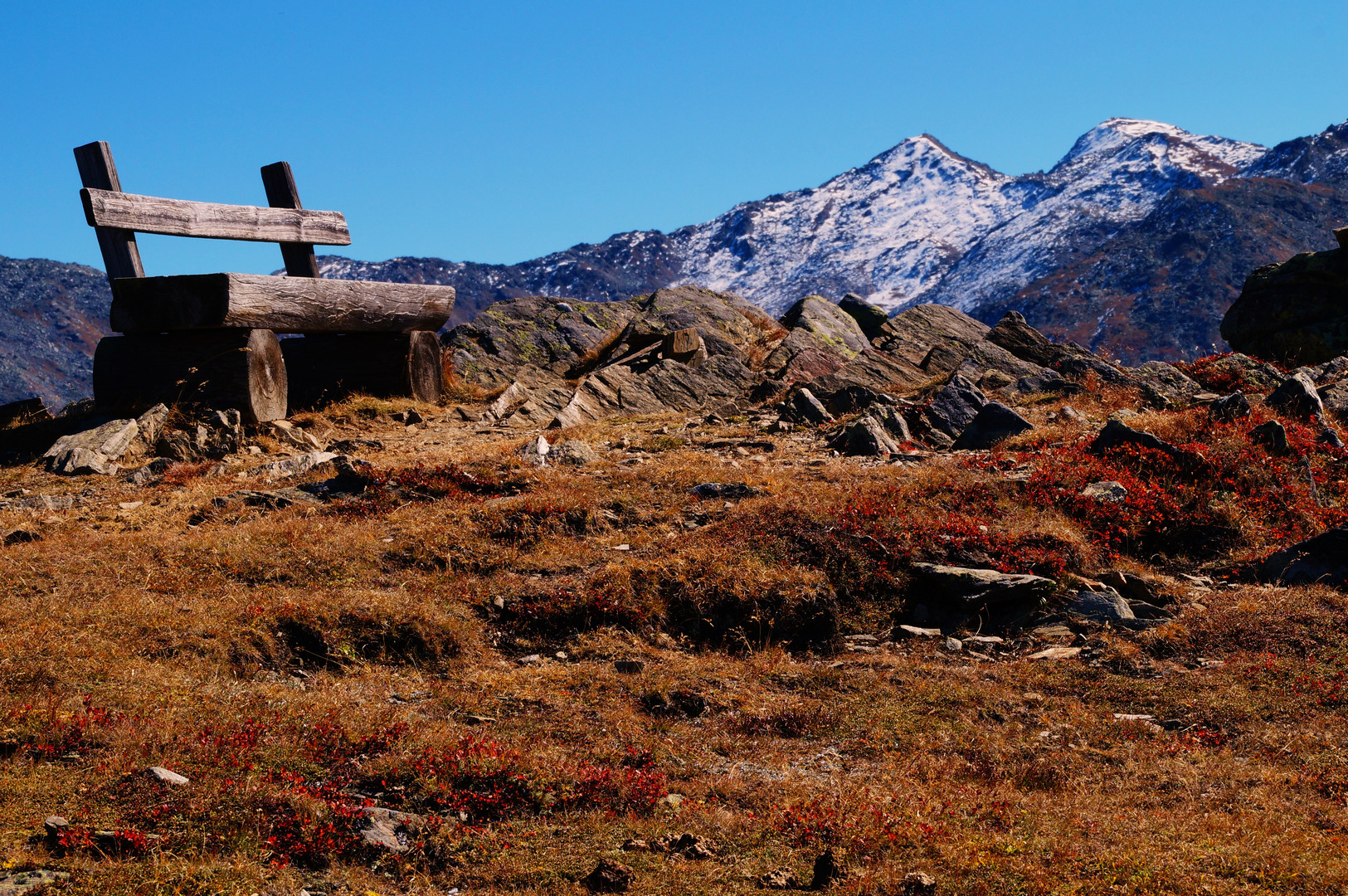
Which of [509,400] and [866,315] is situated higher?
[866,315]

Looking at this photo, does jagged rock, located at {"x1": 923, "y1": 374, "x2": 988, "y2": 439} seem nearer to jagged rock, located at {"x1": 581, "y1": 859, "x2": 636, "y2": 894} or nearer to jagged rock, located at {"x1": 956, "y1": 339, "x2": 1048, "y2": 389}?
jagged rock, located at {"x1": 956, "y1": 339, "x2": 1048, "y2": 389}

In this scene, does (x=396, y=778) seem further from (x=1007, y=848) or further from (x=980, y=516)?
(x=980, y=516)

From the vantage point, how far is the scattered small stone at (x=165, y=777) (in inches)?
203

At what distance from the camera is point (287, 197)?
17094mm

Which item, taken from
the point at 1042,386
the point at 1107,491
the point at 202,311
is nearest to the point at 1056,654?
the point at 1107,491

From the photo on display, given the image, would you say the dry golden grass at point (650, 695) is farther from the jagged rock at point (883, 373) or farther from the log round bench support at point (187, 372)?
the jagged rock at point (883, 373)

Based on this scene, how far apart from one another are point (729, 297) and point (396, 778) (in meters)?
21.7

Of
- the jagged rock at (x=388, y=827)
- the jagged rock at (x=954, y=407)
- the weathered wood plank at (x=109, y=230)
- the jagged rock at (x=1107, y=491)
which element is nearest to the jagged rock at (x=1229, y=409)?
the jagged rock at (x=1107, y=491)

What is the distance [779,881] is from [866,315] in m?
22.2

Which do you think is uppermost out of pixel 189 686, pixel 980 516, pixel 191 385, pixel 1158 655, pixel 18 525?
pixel 191 385

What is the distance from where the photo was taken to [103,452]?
13141mm

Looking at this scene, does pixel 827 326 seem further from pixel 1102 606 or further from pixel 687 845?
pixel 687 845

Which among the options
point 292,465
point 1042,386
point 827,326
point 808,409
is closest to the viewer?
point 292,465

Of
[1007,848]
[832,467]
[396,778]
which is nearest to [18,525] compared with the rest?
[396,778]
